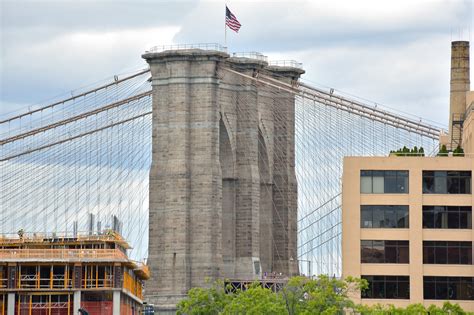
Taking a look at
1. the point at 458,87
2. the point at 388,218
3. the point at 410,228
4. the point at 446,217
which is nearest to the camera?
the point at 410,228

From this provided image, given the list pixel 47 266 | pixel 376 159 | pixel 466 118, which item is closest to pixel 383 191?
pixel 376 159

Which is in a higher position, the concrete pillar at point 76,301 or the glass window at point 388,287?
the glass window at point 388,287

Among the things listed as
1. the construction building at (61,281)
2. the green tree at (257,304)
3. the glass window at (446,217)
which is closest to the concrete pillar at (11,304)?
the construction building at (61,281)

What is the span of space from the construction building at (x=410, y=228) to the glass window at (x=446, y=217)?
3.0 inches

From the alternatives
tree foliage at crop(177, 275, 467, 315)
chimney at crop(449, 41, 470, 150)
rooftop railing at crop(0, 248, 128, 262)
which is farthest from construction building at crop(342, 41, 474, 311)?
chimney at crop(449, 41, 470, 150)

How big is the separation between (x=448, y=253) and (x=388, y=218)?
5358 mm

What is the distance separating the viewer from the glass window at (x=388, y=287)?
149625 millimetres

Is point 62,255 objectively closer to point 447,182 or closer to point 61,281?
point 61,281

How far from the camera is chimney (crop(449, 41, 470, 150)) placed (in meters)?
173

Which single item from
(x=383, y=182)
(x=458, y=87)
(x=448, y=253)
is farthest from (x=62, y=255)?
(x=458, y=87)

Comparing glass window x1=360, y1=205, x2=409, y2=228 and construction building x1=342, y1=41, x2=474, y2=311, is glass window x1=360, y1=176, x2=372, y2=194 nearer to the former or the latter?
construction building x1=342, y1=41, x2=474, y2=311

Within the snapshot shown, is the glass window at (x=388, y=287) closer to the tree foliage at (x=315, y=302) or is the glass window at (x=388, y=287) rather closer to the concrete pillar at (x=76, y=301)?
the tree foliage at (x=315, y=302)

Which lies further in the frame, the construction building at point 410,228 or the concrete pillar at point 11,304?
the construction building at point 410,228

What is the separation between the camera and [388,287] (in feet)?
493
